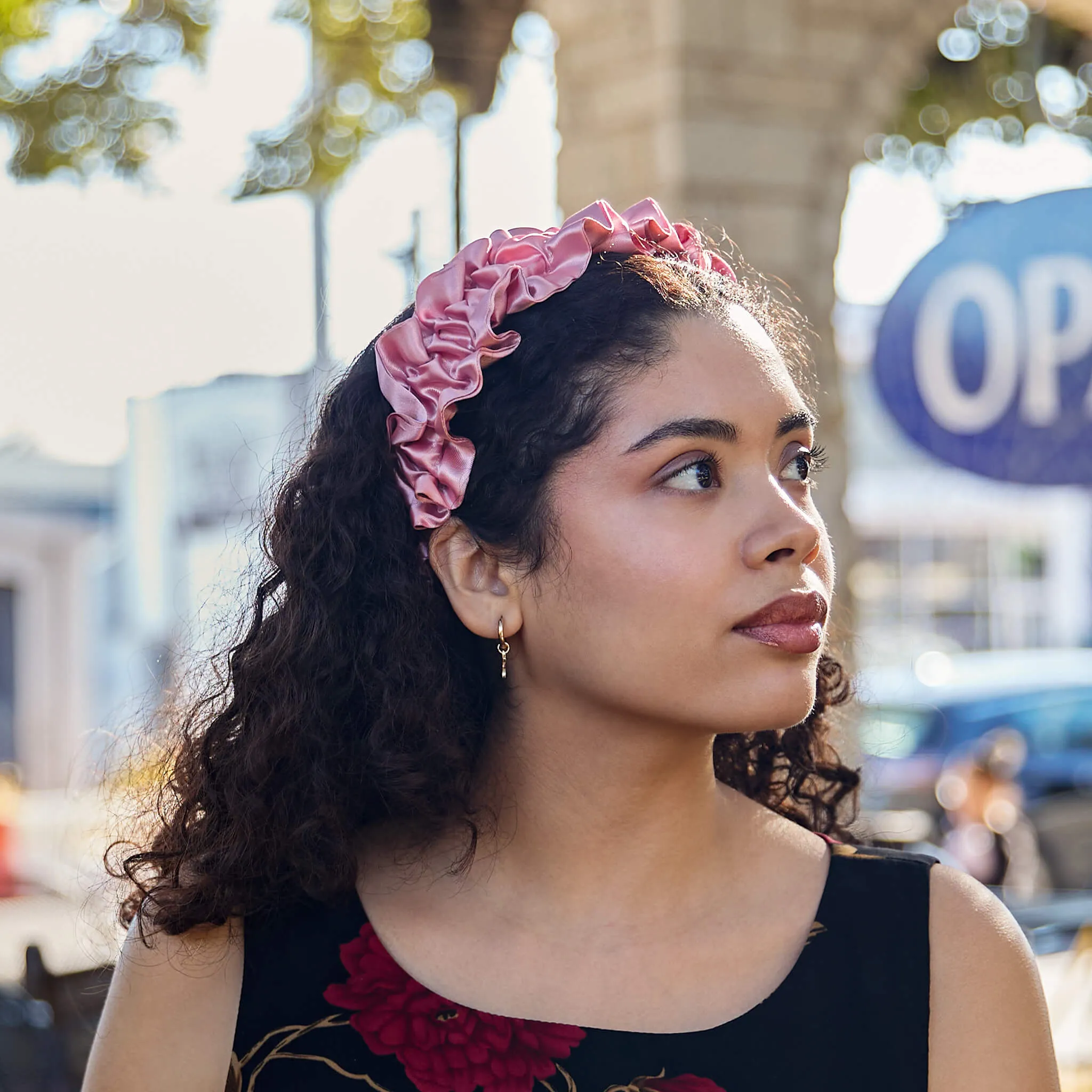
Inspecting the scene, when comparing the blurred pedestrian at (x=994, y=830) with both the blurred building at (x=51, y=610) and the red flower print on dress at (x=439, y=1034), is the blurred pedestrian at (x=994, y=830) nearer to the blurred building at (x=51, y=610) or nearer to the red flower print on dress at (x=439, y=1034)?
the red flower print on dress at (x=439, y=1034)

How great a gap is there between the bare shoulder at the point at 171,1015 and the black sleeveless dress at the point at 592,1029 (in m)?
0.02

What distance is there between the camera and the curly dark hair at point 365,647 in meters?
1.53

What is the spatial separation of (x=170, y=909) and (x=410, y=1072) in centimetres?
33

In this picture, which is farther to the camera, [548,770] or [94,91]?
[94,91]

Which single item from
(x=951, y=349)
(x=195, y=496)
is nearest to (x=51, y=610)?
(x=195, y=496)

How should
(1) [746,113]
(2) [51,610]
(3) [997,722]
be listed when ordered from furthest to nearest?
(2) [51,610]
(3) [997,722]
(1) [746,113]

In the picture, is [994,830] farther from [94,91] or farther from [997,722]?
[94,91]

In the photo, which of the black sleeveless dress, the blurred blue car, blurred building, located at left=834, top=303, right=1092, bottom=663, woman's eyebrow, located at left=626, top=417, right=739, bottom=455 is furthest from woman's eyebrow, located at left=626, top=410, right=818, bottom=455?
blurred building, located at left=834, top=303, right=1092, bottom=663

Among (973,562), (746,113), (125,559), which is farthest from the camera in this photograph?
(973,562)

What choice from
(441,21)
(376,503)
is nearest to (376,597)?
(376,503)

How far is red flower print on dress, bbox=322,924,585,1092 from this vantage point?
4.84ft

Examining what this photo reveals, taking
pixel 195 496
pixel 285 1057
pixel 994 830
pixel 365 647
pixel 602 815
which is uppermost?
pixel 365 647

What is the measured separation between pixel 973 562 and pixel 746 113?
22391 mm

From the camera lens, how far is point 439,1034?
151 centimetres
